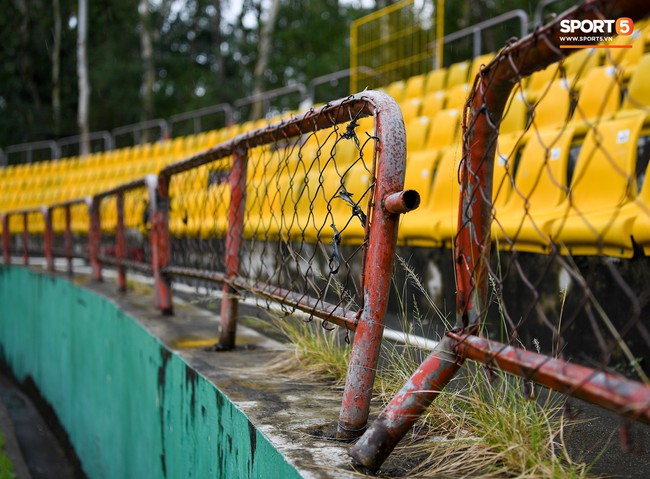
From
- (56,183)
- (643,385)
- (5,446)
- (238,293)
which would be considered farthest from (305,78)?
(643,385)

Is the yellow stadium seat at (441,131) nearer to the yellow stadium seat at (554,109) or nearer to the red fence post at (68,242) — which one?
the yellow stadium seat at (554,109)

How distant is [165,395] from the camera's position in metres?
2.34

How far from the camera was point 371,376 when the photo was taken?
1376mm

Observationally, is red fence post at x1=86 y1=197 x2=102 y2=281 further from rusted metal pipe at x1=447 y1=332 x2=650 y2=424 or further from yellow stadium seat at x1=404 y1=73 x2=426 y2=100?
rusted metal pipe at x1=447 y1=332 x2=650 y2=424

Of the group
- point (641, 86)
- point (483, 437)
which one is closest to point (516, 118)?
point (641, 86)

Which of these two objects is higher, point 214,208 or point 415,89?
point 415,89

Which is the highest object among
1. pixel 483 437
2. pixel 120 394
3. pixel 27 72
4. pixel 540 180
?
pixel 27 72

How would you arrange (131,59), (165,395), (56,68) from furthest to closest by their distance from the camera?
(131,59)
(56,68)
(165,395)

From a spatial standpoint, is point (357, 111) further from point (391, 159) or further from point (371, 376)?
point (371, 376)

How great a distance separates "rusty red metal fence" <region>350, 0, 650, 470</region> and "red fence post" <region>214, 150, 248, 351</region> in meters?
0.88

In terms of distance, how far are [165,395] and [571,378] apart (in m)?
1.73

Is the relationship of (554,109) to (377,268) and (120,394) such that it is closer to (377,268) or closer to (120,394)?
(120,394)

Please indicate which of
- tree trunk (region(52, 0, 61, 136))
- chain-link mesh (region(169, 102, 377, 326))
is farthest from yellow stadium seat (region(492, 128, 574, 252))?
tree trunk (region(52, 0, 61, 136))

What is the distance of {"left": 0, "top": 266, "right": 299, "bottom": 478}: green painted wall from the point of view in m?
1.69
